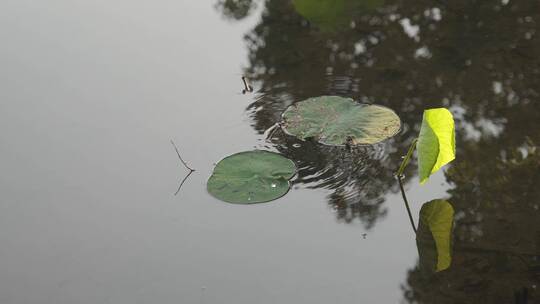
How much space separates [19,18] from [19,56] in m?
0.45

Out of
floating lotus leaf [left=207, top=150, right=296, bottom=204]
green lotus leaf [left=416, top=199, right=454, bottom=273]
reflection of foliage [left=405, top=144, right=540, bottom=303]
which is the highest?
floating lotus leaf [left=207, top=150, right=296, bottom=204]

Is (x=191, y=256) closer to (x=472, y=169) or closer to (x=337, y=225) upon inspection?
(x=337, y=225)

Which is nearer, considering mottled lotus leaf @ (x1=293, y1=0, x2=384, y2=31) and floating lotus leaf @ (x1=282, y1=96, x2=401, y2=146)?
floating lotus leaf @ (x1=282, y1=96, x2=401, y2=146)

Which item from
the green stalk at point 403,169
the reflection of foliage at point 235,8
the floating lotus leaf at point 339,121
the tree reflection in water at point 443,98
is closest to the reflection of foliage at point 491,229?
the tree reflection in water at point 443,98

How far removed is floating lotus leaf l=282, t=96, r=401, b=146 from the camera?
100 inches

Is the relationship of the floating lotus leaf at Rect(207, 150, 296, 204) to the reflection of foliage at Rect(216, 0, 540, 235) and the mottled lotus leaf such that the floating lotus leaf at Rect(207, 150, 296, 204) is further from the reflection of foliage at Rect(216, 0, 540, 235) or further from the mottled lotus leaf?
the mottled lotus leaf

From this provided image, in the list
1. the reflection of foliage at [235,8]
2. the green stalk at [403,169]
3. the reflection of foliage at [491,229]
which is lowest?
the reflection of foliage at [491,229]

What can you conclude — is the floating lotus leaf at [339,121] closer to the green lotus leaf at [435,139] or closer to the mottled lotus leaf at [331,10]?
the green lotus leaf at [435,139]

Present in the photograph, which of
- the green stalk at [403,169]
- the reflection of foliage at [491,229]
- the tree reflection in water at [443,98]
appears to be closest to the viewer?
the reflection of foliage at [491,229]

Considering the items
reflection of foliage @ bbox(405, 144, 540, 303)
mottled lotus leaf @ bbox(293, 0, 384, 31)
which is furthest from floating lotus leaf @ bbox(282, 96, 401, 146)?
mottled lotus leaf @ bbox(293, 0, 384, 31)

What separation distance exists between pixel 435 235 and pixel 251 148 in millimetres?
727

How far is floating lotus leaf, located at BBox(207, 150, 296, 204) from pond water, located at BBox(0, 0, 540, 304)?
3cm

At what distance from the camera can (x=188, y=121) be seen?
277 cm

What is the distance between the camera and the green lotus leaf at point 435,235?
2051 mm
